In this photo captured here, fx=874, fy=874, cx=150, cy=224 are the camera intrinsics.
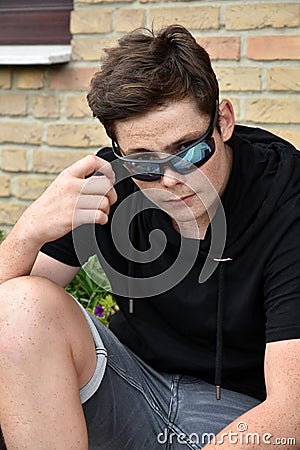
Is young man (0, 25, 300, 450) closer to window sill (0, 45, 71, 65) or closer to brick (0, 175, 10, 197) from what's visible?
window sill (0, 45, 71, 65)

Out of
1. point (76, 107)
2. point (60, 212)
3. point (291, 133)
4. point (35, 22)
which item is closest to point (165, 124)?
point (60, 212)

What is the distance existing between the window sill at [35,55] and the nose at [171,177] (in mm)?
1739

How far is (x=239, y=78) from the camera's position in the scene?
344 centimetres

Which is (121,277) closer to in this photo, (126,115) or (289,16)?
(126,115)

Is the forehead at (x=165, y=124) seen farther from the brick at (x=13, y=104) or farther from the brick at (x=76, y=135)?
the brick at (x=13, y=104)

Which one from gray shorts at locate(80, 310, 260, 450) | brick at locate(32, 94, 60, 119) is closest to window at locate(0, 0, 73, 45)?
brick at locate(32, 94, 60, 119)

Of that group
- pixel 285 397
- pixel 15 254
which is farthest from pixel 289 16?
pixel 285 397

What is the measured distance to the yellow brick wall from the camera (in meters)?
3.37

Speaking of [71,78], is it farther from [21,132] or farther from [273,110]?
[273,110]

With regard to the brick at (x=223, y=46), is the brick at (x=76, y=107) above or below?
below

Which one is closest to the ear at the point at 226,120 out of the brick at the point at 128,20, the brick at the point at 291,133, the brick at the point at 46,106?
the brick at the point at 291,133

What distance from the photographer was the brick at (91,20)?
11.8ft

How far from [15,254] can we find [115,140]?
1.26ft

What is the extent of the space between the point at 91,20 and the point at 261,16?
2.39 feet
